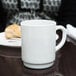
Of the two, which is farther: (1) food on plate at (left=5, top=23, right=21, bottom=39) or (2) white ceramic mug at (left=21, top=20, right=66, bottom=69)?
(1) food on plate at (left=5, top=23, right=21, bottom=39)

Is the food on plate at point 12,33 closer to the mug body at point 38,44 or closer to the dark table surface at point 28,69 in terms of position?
the dark table surface at point 28,69

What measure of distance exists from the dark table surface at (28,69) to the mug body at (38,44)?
0.02m

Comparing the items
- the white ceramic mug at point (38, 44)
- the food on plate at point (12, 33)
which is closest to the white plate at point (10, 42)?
the food on plate at point (12, 33)

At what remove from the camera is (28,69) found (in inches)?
23.6

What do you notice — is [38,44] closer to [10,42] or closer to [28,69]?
[28,69]

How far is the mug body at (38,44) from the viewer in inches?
22.7

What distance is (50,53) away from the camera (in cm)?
59

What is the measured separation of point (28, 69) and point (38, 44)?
0.24 feet

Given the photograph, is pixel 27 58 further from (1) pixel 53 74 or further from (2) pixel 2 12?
(2) pixel 2 12

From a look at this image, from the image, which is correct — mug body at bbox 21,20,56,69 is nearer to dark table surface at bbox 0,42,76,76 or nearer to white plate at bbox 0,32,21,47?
dark table surface at bbox 0,42,76,76

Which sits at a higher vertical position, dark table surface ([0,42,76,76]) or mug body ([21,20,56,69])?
mug body ([21,20,56,69])

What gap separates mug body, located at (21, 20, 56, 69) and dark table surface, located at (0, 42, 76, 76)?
0.02 metres

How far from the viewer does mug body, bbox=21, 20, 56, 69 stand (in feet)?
1.89

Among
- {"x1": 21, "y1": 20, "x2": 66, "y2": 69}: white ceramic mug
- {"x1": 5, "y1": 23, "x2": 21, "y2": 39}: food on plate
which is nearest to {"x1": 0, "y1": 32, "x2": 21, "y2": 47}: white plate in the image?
{"x1": 5, "y1": 23, "x2": 21, "y2": 39}: food on plate
